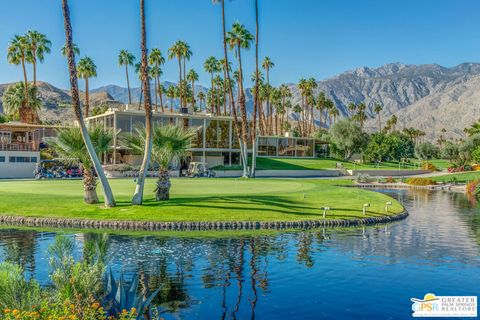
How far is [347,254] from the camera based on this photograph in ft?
Answer: 61.7

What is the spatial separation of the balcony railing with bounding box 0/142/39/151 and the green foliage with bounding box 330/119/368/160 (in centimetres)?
6154

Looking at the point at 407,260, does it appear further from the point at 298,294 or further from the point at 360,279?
the point at 298,294

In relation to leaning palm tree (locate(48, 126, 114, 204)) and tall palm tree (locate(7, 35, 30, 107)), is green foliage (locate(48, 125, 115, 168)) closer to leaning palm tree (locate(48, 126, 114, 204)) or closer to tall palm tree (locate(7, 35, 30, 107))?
leaning palm tree (locate(48, 126, 114, 204))

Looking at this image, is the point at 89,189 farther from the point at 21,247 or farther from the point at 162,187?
the point at 21,247

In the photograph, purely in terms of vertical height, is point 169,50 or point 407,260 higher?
point 169,50

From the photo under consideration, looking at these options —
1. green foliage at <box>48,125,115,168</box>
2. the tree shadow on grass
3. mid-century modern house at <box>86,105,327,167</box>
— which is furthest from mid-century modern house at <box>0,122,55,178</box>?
the tree shadow on grass

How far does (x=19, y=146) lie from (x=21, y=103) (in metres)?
25.4

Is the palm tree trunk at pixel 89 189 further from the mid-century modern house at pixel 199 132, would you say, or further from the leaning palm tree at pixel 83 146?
the mid-century modern house at pixel 199 132

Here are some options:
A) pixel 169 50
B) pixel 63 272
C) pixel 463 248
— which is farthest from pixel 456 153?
pixel 63 272

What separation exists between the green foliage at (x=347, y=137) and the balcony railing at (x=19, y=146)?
202ft

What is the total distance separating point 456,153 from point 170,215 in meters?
79.4

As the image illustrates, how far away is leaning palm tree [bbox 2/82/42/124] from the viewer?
3250 inches

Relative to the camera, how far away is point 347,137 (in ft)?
335

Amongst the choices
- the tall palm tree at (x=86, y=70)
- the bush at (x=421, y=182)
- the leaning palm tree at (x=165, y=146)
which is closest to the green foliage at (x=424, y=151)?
the bush at (x=421, y=182)
